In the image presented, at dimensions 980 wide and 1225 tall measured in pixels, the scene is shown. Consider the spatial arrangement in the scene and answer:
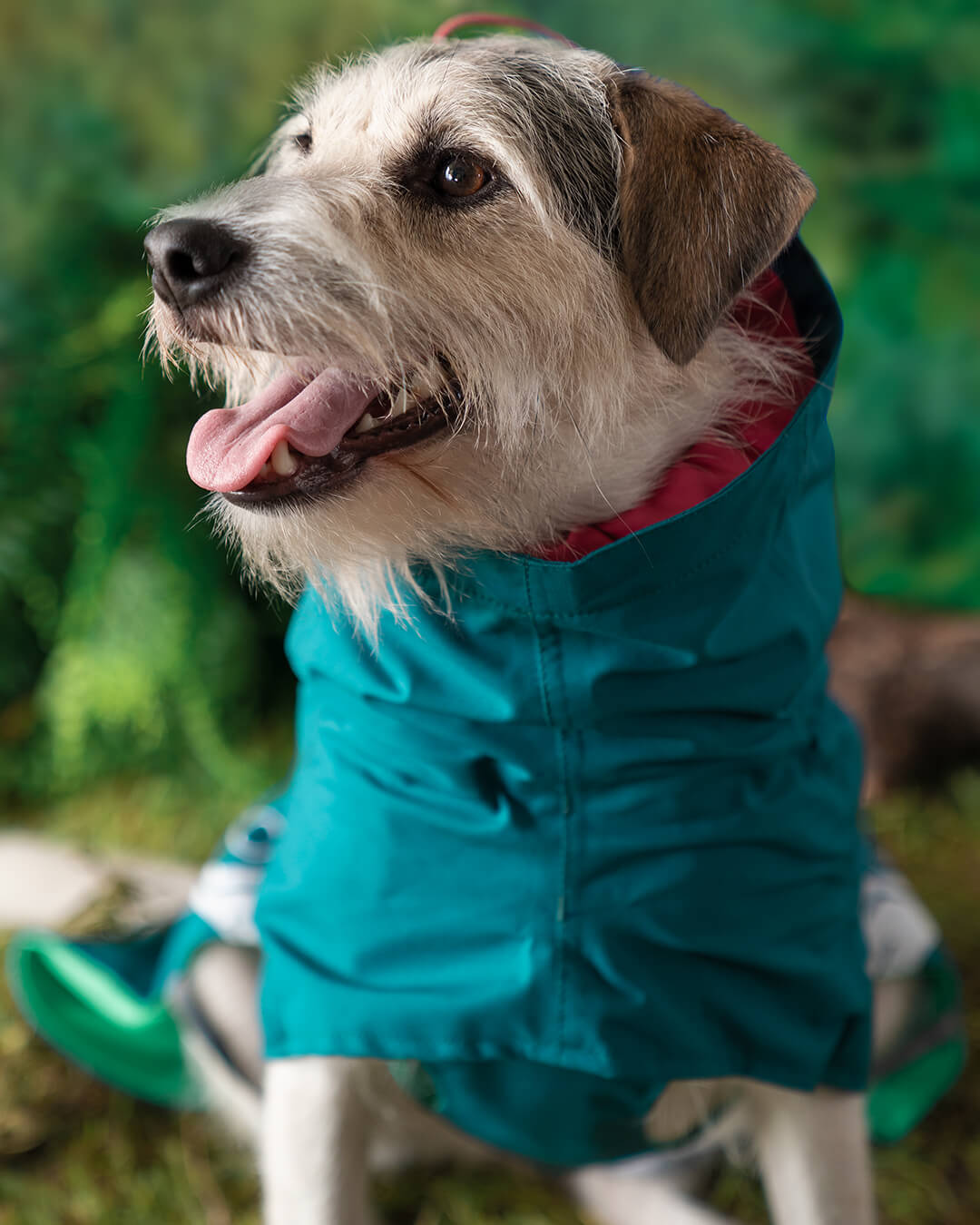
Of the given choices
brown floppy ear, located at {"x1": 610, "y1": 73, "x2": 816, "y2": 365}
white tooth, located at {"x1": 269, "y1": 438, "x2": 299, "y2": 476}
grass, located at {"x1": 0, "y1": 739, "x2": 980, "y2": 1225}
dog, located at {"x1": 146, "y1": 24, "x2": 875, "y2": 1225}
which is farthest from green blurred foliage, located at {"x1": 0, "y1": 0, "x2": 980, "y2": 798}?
brown floppy ear, located at {"x1": 610, "y1": 73, "x2": 816, "y2": 365}

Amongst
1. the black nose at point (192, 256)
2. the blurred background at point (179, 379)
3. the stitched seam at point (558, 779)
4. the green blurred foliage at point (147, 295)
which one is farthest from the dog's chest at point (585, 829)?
the green blurred foliage at point (147, 295)

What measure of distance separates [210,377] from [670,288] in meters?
0.77

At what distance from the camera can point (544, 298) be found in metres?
1.31

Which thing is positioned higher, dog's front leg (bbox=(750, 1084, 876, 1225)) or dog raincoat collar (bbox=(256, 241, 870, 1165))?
dog raincoat collar (bbox=(256, 241, 870, 1165))

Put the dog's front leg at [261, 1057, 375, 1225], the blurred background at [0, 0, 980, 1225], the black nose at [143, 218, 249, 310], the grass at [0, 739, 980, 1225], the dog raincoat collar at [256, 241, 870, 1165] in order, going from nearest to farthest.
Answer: the black nose at [143, 218, 249, 310], the dog raincoat collar at [256, 241, 870, 1165], the dog's front leg at [261, 1057, 375, 1225], the grass at [0, 739, 980, 1225], the blurred background at [0, 0, 980, 1225]

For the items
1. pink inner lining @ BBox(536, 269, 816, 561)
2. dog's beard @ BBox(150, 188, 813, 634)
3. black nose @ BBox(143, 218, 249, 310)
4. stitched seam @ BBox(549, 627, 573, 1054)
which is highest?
black nose @ BBox(143, 218, 249, 310)

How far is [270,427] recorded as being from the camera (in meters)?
1.27

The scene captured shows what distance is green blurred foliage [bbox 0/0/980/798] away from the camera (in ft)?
9.29

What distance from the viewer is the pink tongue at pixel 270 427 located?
4.11 ft

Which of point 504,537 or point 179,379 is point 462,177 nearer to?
point 504,537

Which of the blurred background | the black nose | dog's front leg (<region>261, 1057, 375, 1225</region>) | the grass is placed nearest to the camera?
the black nose

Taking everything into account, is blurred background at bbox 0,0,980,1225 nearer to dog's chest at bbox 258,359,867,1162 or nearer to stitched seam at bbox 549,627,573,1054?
dog's chest at bbox 258,359,867,1162

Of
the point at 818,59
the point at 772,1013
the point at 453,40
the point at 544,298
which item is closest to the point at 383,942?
the point at 772,1013

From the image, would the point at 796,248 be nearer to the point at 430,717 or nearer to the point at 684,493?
the point at 684,493
